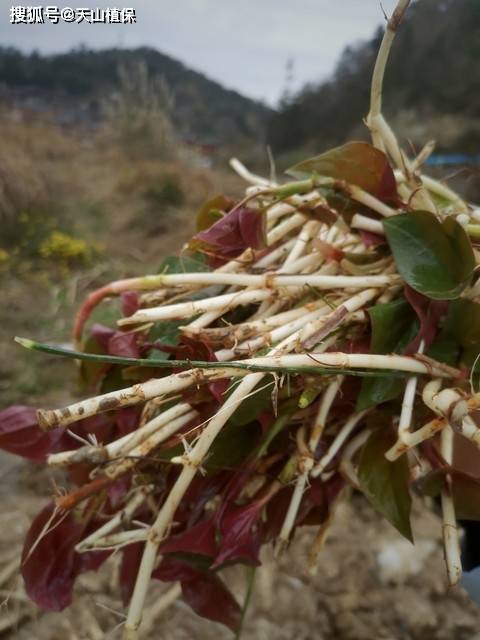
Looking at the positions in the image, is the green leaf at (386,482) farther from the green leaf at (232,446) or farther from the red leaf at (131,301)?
the red leaf at (131,301)

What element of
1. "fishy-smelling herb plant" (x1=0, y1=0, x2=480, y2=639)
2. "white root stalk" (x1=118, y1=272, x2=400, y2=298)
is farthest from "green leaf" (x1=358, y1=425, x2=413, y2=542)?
"white root stalk" (x1=118, y1=272, x2=400, y2=298)

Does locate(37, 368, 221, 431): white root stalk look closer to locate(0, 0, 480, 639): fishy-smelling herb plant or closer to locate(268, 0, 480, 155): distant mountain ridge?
locate(0, 0, 480, 639): fishy-smelling herb plant

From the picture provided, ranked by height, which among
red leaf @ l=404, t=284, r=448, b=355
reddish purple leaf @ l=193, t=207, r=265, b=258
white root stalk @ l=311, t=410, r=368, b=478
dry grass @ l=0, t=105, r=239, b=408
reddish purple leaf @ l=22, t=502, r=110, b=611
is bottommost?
dry grass @ l=0, t=105, r=239, b=408

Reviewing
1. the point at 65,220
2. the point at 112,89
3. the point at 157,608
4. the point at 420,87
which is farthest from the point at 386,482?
the point at 420,87

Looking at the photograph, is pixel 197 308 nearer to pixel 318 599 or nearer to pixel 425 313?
pixel 425 313

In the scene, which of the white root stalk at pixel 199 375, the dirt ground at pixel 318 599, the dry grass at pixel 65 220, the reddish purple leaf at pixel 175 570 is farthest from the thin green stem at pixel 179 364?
the dry grass at pixel 65 220
